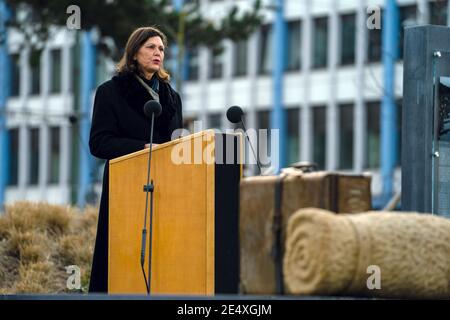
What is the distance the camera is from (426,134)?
9727 millimetres

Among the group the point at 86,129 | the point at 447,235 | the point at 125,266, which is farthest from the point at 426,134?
the point at 86,129

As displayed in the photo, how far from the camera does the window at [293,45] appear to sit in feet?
184

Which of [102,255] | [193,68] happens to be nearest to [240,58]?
[193,68]

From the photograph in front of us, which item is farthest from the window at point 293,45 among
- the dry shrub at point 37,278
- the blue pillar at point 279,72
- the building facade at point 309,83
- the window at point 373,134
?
the dry shrub at point 37,278

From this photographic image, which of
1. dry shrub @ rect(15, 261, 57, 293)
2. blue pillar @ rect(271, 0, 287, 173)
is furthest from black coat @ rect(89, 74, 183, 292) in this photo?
blue pillar @ rect(271, 0, 287, 173)

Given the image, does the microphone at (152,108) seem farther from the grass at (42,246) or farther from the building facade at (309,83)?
the building facade at (309,83)

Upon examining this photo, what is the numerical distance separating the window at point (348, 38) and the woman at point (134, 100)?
44.8m

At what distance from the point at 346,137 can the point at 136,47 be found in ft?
147

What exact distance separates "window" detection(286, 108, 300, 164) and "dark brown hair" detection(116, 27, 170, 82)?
46.8 m

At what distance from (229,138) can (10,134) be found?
60401mm

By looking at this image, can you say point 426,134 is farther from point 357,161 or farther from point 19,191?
point 19,191

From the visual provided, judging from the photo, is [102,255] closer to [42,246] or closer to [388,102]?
[42,246]

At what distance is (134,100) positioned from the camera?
908 centimetres
